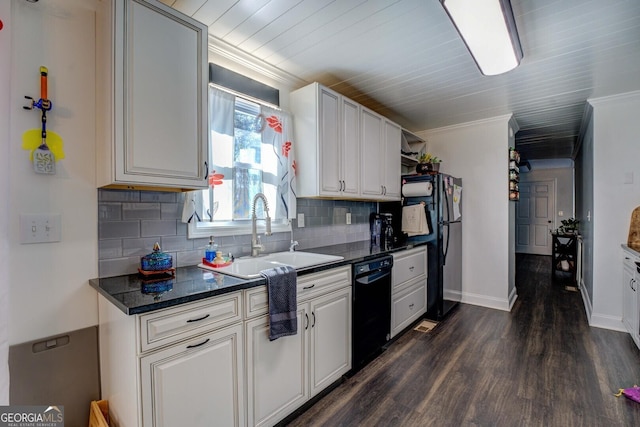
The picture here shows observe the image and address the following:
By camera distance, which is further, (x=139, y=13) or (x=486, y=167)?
(x=486, y=167)

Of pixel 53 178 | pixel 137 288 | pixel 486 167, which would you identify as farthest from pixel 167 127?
pixel 486 167

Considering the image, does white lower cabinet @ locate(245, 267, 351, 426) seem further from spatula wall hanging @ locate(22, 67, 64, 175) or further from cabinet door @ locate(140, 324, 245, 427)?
spatula wall hanging @ locate(22, 67, 64, 175)

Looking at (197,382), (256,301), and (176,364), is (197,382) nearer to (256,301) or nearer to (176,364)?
(176,364)

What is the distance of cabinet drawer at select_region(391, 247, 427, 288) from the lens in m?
2.76

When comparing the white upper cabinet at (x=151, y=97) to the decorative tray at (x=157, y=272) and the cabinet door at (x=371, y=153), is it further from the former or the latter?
the cabinet door at (x=371, y=153)

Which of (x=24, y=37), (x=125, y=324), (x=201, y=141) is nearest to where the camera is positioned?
(x=125, y=324)

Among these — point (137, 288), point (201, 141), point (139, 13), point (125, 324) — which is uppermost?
point (139, 13)

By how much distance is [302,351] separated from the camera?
1.83 metres

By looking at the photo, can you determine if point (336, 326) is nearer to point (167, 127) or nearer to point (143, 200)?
point (143, 200)

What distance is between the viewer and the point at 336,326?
2086mm

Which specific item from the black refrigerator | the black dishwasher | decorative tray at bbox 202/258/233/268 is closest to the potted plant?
the black refrigerator

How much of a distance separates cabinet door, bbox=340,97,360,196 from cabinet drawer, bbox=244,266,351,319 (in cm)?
86

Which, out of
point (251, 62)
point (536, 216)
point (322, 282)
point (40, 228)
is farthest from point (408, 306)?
point (536, 216)

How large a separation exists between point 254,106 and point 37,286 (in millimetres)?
1704
